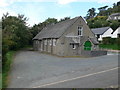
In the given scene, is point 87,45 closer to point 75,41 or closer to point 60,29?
point 75,41

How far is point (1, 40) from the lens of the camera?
13711mm

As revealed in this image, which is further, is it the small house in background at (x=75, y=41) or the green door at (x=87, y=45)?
the green door at (x=87, y=45)

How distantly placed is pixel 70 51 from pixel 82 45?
2629mm

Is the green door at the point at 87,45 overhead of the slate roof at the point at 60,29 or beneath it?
beneath

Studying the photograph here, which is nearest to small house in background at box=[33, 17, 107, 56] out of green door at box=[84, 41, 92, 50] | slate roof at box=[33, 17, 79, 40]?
green door at box=[84, 41, 92, 50]

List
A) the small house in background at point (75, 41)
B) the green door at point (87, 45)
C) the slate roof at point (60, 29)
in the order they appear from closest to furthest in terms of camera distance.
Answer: the small house in background at point (75, 41) < the green door at point (87, 45) < the slate roof at point (60, 29)

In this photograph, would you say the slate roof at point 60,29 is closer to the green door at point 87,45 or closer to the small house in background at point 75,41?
the small house in background at point 75,41

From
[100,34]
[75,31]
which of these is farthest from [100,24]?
[75,31]

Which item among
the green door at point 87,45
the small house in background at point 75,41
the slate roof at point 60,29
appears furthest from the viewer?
the slate roof at point 60,29

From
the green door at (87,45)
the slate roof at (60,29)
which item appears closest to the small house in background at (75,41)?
the green door at (87,45)

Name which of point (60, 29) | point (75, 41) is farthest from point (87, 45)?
point (60, 29)

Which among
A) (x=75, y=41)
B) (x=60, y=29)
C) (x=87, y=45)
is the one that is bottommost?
(x=87, y=45)

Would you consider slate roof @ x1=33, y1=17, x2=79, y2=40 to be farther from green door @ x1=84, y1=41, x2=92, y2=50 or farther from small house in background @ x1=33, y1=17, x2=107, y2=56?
green door @ x1=84, y1=41, x2=92, y2=50

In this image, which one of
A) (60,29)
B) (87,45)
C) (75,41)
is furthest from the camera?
(60,29)
